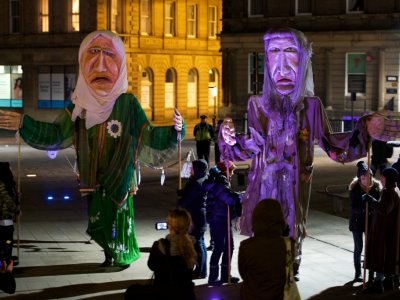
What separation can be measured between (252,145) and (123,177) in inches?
72.3

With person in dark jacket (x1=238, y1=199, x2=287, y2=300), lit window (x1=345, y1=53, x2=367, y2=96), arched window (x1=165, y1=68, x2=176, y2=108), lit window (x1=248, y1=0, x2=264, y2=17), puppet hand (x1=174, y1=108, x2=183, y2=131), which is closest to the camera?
person in dark jacket (x1=238, y1=199, x2=287, y2=300)

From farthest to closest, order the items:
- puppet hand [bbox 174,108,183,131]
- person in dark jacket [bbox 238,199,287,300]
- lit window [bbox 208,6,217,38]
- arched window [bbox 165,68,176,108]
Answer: lit window [bbox 208,6,217,38]
arched window [bbox 165,68,176,108]
puppet hand [bbox 174,108,183,131]
person in dark jacket [bbox 238,199,287,300]

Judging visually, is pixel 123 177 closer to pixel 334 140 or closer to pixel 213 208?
pixel 213 208

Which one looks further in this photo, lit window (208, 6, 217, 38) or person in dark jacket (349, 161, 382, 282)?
lit window (208, 6, 217, 38)

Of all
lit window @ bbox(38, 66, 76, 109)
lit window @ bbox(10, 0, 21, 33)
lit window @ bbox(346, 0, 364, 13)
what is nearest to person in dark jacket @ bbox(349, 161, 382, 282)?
lit window @ bbox(346, 0, 364, 13)

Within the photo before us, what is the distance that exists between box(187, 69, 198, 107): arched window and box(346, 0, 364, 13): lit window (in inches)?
562

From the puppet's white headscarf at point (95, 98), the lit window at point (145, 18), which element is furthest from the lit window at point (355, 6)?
the puppet's white headscarf at point (95, 98)

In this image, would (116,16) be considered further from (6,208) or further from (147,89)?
(6,208)

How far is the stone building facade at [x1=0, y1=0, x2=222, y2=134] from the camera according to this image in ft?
154

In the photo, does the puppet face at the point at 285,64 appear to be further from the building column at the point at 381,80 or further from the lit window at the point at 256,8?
the lit window at the point at 256,8

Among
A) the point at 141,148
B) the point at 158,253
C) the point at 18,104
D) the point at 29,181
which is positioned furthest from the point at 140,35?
the point at 158,253

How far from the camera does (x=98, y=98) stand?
37.9ft

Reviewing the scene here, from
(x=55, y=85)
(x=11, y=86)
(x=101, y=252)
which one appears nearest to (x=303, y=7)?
(x=55, y=85)

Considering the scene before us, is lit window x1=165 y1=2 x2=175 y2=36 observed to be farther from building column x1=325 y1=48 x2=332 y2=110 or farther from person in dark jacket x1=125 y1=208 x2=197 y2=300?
person in dark jacket x1=125 y1=208 x2=197 y2=300
